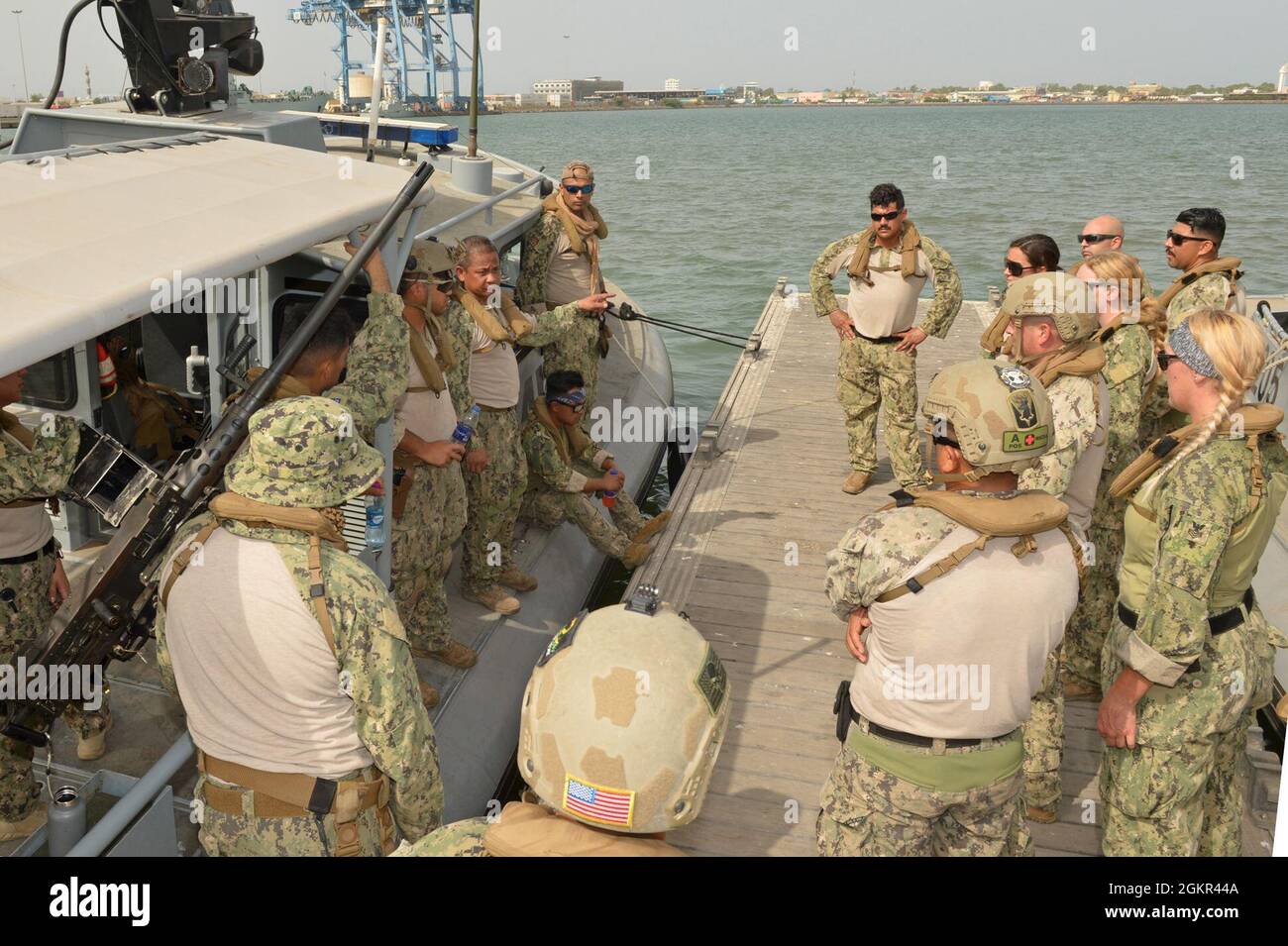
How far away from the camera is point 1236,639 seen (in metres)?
3.56

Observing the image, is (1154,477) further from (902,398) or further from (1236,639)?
(902,398)

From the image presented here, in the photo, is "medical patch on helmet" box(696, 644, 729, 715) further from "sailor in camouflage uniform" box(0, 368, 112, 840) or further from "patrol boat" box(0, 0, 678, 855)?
"sailor in camouflage uniform" box(0, 368, 112, 840)

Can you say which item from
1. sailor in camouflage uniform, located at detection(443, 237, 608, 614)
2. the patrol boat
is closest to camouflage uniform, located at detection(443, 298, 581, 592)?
sailor in camouflage uniform, located at detection(443, 237, 608, 614)

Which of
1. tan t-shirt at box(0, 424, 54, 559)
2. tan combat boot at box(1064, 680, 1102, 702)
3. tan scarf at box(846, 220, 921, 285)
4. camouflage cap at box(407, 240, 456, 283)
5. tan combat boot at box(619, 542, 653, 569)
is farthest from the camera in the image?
tan scarf at box(846, 220, 921, 285)

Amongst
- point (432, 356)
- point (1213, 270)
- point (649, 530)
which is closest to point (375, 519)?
point (432, 356)

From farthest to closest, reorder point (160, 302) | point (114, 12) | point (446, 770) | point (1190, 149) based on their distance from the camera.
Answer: point (1190, 149), point (114, 12), point (446, 770), point (160, 302)

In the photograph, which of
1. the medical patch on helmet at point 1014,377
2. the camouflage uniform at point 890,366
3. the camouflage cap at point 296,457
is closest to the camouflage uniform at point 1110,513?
the medical patch on helmet at point 1014,377

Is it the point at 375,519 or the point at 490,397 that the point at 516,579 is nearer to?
the point at 490,397

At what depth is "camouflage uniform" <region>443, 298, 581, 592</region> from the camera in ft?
20.2

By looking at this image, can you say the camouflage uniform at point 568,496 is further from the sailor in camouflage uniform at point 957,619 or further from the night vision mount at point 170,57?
the sailor in camouflage uniform at point 957,619

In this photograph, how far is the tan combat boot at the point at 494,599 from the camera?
6.48m
